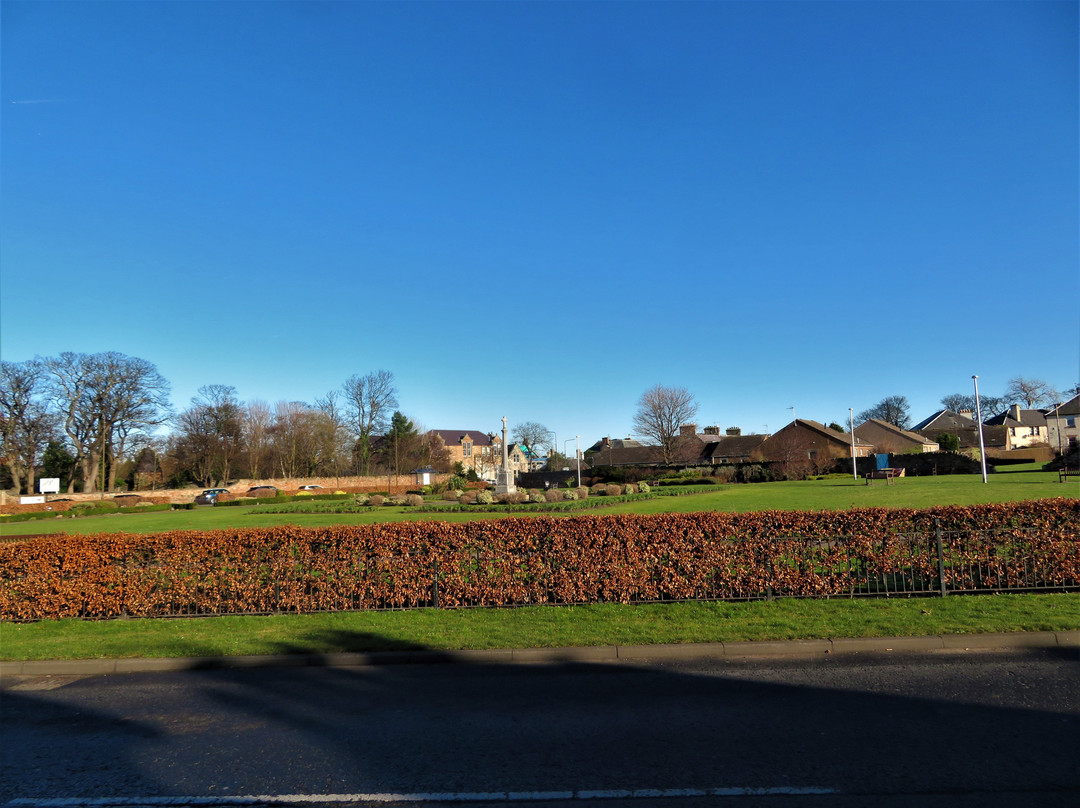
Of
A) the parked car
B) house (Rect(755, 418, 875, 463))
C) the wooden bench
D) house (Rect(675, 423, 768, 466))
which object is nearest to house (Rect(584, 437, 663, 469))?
house (Rect(675, 423, 768, 466))

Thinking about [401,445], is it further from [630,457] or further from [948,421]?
[948,421]

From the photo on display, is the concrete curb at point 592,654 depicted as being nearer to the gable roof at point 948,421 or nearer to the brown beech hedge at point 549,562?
Result: the brown beech hedge at point 549,562

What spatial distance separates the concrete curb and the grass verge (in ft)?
0.56

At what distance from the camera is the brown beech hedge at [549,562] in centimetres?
1002

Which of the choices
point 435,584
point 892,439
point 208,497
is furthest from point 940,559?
point 892,439

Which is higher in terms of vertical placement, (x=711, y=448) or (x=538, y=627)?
(x=711, y=448)

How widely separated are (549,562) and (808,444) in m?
69.3

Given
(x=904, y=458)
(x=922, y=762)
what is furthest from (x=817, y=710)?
(x=904, y=458)

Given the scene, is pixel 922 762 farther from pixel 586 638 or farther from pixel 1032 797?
pixel 586 638

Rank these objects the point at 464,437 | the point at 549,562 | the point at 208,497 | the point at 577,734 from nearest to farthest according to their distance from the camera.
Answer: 1. the point at 577,734
2. the point at 549,562
3. the point at 208,497
4. the point at 464,437

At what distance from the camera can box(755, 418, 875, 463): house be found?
69.6 meters

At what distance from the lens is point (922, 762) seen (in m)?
4.77

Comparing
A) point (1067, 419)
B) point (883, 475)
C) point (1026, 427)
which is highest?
point (1067, 419)

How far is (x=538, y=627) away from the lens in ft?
29.3
